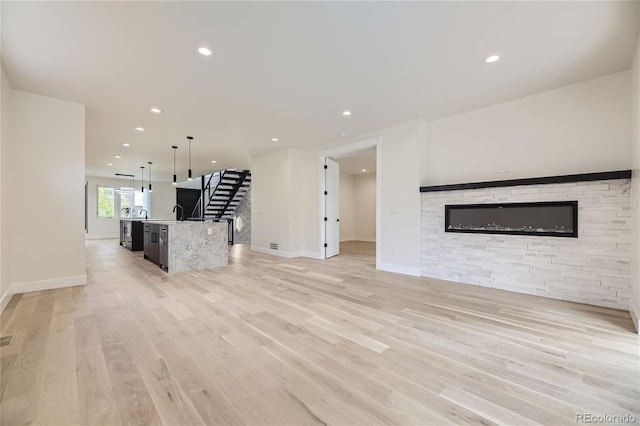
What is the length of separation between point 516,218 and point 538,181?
57cm

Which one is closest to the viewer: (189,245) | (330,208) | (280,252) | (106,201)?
(189,245)

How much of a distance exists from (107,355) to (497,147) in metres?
5.34

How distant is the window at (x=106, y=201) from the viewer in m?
11.4

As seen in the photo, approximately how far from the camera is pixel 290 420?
1.36m

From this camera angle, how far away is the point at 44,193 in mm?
3740

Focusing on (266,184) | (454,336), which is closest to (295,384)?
(454,336)

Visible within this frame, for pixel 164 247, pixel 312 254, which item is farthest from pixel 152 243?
pixel 312 254

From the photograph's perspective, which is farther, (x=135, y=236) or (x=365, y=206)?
(x=365, y=206)

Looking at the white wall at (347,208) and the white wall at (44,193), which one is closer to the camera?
the white wall at (44,193)

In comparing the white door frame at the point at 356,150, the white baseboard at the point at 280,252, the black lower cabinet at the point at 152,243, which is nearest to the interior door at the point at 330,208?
the white door frame at the point at 356,150

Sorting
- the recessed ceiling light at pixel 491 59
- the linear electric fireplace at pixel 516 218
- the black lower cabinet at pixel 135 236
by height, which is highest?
the recessed ceiling light at pixel 491 59

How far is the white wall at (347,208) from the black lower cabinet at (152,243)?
6394 mm

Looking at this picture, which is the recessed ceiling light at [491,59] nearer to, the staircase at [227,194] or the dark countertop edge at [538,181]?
Answer: the dark countertop edge at [538,181]

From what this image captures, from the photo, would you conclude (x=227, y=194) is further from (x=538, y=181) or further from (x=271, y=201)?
(x=538, y=181)
